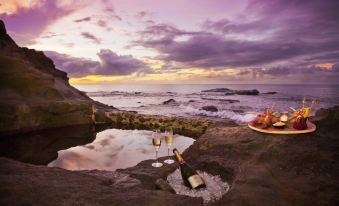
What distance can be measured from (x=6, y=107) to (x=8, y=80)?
213cm

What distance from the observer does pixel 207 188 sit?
328 centimetres

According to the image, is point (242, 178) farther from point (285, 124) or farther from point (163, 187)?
point (285, 124)

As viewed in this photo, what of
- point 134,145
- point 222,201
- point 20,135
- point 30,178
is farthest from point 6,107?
point 222,201

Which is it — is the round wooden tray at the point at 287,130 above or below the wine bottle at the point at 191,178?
above

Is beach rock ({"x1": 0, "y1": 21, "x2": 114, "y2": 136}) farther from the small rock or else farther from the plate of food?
the plate of food

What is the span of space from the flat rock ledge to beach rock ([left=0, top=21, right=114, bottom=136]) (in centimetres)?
879

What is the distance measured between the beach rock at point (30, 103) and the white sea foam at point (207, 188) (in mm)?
9216

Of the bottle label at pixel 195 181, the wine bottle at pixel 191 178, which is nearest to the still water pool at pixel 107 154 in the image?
the wine bottle at pixel 191 178

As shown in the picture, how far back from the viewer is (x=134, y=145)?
7.59 metres

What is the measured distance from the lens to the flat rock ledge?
7.11ft

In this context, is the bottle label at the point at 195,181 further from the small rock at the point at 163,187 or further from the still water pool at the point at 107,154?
the still water pool at the point at 107,154

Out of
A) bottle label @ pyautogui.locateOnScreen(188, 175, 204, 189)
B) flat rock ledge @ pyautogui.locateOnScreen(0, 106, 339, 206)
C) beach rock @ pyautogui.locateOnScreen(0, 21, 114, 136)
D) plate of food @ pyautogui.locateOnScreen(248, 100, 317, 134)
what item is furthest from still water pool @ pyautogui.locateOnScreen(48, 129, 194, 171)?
beach rock @ pyautogui.locateOnScreen(0, 21, 114, 136)

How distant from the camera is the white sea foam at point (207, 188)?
308cm

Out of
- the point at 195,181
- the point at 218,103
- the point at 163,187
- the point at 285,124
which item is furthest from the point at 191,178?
the point at 218,103
